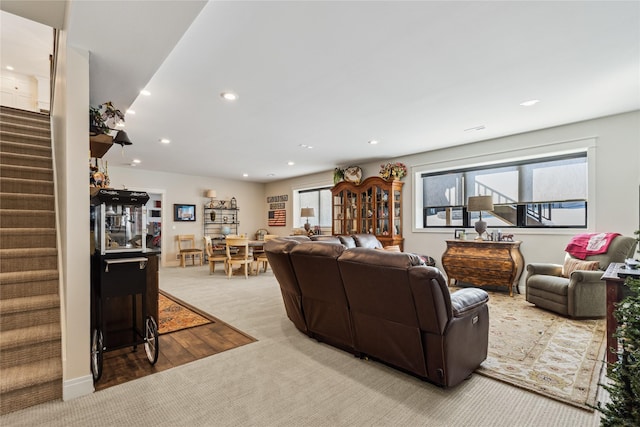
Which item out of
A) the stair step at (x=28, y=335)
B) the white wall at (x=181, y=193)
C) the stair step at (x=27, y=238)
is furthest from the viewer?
the white wall at (x=181, y=193)

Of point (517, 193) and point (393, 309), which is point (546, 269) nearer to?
point (517, 193)

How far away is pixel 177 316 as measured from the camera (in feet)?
12.7

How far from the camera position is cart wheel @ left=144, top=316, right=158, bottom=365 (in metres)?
2.53

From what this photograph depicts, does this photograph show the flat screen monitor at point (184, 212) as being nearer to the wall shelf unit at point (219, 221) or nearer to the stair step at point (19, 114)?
the wall shelf unit at point (219, 221)

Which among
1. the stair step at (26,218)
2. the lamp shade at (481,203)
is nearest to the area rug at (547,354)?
the lamp shade at (481,203)

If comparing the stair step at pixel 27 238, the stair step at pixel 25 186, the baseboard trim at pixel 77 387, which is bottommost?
the baseboard trim at pixel 77 387

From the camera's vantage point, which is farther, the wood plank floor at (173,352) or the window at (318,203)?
the window at (318,203)

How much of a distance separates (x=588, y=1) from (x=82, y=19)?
10.5 ft

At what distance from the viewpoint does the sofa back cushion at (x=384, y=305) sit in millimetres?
2084

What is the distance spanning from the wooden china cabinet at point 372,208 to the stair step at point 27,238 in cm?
524

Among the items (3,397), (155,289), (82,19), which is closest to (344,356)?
(155,289)

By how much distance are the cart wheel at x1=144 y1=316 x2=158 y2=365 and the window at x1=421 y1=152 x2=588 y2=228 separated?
5.31 metres

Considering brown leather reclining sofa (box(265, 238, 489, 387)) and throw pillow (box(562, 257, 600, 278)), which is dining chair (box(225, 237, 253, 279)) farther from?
throw pillow (box(562, 257, 600, 278))

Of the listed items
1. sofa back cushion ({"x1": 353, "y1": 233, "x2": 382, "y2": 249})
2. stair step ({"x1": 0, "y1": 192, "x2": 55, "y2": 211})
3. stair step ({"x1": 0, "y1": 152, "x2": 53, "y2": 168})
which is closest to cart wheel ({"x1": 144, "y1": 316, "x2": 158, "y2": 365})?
stair step ({"x1": 0, "y1": 192, "x2": 55, "y2": 211})
